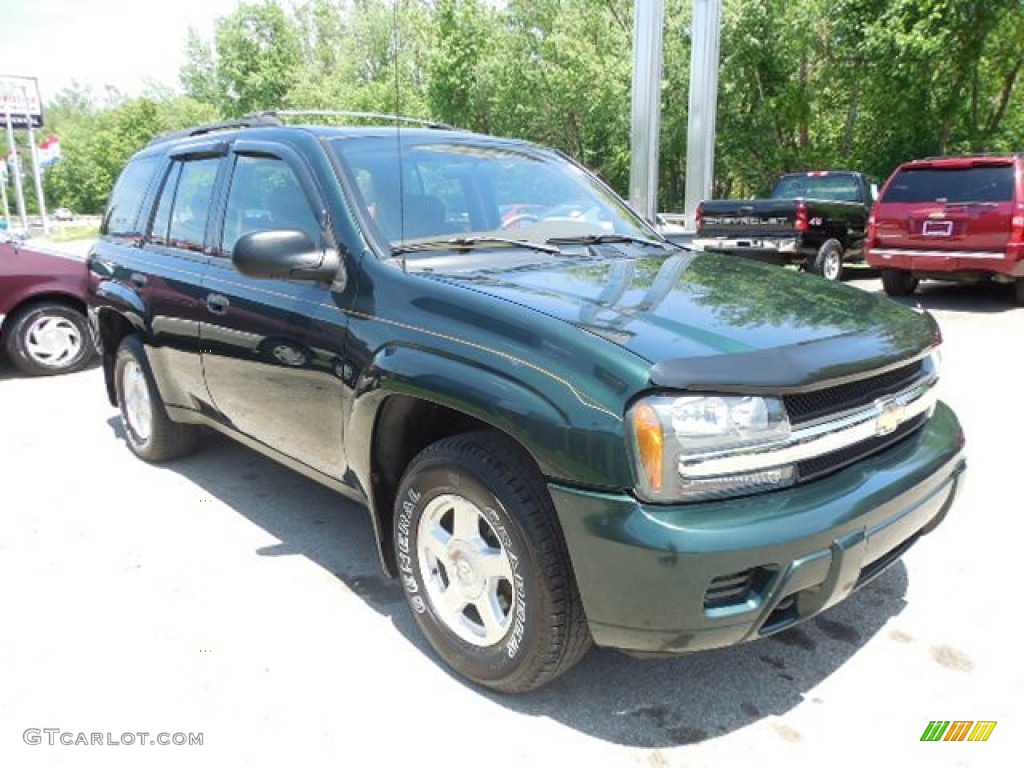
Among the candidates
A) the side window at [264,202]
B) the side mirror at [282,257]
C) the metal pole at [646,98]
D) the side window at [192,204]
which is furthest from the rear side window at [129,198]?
the metal pole at [646,98]

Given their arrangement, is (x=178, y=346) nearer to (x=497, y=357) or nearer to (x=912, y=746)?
(x=497, y=357)

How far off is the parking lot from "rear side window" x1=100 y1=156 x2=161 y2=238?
174 centimetres

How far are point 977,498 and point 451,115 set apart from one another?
33.0 meters

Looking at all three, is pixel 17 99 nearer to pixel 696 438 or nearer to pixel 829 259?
pixel 829 259

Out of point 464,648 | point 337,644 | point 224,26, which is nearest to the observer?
point 464,648

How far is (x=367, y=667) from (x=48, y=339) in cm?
651

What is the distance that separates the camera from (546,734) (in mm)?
2465

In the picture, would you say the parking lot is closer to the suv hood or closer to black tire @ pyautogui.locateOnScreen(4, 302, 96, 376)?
the suv hood

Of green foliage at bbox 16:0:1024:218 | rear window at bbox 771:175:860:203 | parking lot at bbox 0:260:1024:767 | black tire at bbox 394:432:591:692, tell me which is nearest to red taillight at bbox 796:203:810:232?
rear window at bbox 771:175:860:203

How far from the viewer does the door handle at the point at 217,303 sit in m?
3.58

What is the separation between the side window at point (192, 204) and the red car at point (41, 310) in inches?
167

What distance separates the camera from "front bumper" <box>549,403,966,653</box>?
2.05 m

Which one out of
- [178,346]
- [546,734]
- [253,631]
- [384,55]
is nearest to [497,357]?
[546,734]

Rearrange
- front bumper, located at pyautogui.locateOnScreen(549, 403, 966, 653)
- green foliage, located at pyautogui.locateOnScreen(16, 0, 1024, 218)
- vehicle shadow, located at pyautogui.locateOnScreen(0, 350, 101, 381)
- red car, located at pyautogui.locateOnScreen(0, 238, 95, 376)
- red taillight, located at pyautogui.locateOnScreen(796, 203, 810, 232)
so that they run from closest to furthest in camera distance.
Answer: front bumper, located at pyautogui.locateOnScreen(549, 403, 966, 653) < red car, located at pyautogui.locateOnScreen(0, 238, 95, 376) < vehicle shadow, located at pyautogui.locateOnScreen(0, 350, 101, 381) < red taillight, located at pyautogui.locateOnScreen(796, 203, 810, 232) < green foliage, located at pyautogui.locateOnScreen(16, 0, 1024, 218)
